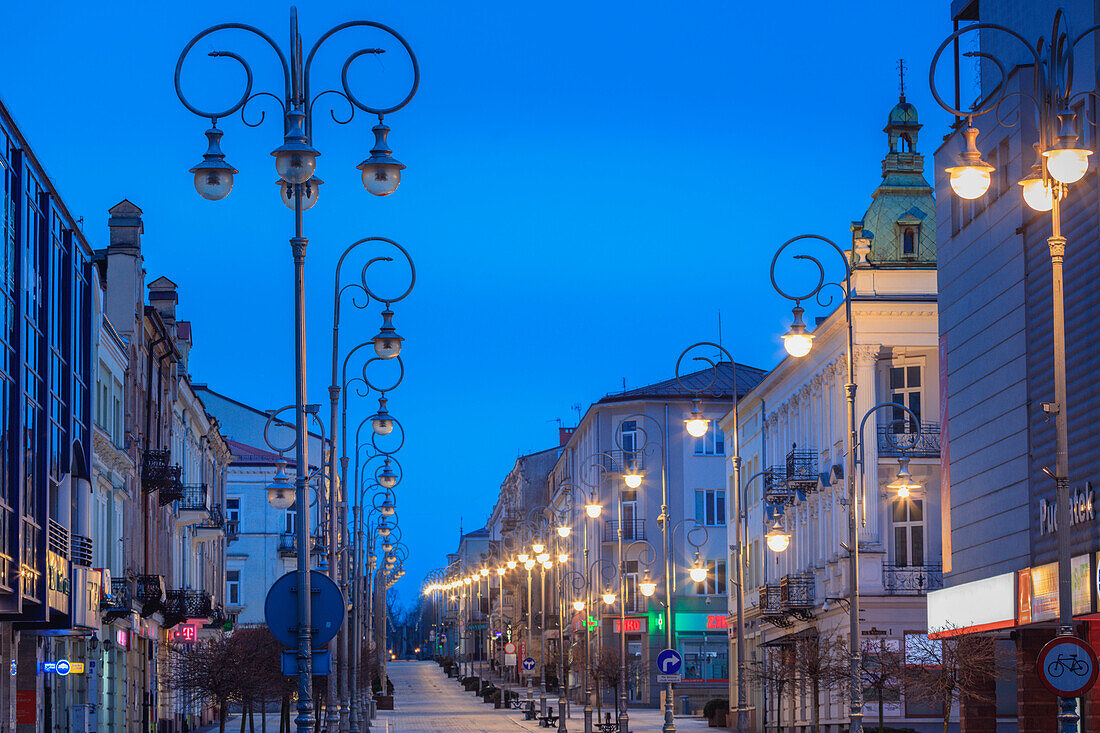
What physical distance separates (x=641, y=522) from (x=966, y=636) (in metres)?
50.8

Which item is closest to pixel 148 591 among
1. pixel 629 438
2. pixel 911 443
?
pixel 911 443

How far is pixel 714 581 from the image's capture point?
78.3m

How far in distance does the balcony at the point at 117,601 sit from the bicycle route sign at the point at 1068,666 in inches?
1117

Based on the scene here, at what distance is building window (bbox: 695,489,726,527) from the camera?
261 feet

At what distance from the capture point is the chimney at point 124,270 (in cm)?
4456

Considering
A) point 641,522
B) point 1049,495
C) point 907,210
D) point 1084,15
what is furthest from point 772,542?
point 641,522

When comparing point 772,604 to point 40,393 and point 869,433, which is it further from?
point 40,393

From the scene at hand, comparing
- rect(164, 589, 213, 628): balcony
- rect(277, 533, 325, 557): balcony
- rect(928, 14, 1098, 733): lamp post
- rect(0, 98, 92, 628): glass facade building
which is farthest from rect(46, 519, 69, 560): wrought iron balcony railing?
rect(277, 533, 325, 557): balcony

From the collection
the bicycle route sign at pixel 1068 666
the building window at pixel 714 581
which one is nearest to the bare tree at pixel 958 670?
the bicycle route sign at pixel 1068 666

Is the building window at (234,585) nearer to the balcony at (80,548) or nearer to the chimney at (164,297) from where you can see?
the chimney at (164,297)

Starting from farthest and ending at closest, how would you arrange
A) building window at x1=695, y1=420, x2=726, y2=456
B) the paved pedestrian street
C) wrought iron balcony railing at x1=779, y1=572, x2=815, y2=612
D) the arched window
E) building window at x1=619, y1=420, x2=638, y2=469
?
building window at x1=619, y1=420, x2=638, y2=469, building window at x1=695, y1=420, x2=726, y2=456, the paved pedestrian street, wrought iron balcony railing at x1=779, y1=572, x2=815, y2=612, the arched window

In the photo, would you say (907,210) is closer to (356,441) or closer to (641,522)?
(356,441)

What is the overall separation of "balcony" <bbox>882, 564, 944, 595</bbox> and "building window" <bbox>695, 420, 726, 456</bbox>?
36913mm

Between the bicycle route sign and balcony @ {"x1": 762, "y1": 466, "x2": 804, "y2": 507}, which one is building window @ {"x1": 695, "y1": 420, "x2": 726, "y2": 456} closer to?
balcony @ {"x1": 762, "y1": 466, "x2": 804, "y2": 507}
